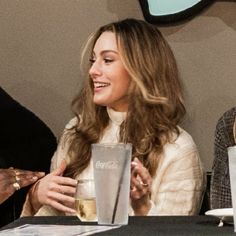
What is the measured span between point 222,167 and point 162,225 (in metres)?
0.66

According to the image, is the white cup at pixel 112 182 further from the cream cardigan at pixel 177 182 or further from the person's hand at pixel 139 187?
the cream cardigan at pixel 177 182

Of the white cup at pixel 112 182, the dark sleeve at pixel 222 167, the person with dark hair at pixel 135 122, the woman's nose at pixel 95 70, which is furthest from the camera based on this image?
the woman's nose at pixel 95 70

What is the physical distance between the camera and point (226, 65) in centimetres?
212

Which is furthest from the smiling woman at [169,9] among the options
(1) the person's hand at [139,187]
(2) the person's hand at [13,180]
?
(1) the person's hand at [139,187]

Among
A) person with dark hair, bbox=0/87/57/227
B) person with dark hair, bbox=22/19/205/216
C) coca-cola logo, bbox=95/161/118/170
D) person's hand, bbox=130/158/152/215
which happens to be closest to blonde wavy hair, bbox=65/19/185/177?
person with dark hair, bbox=22/19/205/216

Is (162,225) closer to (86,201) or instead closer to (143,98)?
(86,201)

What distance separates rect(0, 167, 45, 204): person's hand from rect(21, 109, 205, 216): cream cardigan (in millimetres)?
100

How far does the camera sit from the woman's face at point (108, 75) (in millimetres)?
1983

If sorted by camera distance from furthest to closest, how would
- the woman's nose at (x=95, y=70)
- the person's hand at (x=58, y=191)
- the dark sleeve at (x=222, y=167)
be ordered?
the woman's nose at (x=95, y=70) → the person's hand at (x=58, y=191) → the dark sleeve at (x=222, y=167)

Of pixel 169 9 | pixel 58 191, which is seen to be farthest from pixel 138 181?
pixel 169 9

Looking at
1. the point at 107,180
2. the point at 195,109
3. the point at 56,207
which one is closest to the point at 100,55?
the point at 195,109

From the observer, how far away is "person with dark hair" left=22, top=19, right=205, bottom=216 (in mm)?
1857

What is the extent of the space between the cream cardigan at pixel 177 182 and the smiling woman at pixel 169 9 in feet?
1.31

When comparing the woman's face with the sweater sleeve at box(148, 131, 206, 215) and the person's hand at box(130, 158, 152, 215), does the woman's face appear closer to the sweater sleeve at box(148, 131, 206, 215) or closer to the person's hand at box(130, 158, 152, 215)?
the sweater sleeve at box(148, 131, 206, 215)
